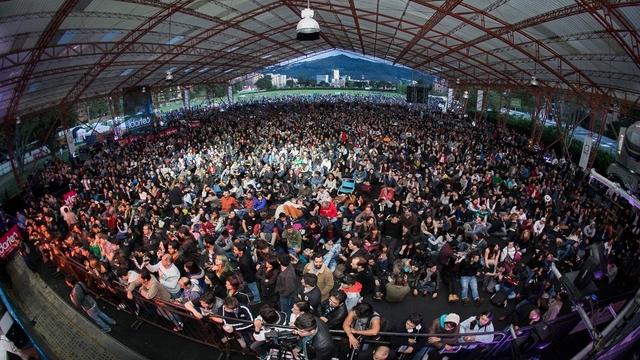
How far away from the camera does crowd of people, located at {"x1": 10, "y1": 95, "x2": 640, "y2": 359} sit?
4.62m

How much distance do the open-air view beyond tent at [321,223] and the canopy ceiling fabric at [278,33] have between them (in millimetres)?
133

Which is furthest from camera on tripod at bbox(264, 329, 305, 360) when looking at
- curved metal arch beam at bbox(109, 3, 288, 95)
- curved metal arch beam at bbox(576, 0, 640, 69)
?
curved metal arch beam at bbox(109, 3, 288, 95)

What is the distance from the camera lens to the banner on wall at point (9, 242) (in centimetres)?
789

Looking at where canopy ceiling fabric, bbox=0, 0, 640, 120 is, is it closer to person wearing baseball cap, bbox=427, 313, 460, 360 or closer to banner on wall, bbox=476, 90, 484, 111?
banner on wall, bbox=476, 90, 484, 111

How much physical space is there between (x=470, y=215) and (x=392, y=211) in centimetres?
253

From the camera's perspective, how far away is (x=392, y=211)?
9.48 m

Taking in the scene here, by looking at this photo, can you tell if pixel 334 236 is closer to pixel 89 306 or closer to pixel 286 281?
pixel 286 281

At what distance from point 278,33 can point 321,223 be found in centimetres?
1918

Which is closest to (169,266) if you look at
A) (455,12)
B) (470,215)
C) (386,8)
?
(470,215)

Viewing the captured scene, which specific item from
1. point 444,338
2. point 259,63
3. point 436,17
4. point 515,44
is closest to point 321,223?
point 444,338

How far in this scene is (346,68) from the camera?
1810 inches

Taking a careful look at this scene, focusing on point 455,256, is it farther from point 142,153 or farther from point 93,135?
point 93,135

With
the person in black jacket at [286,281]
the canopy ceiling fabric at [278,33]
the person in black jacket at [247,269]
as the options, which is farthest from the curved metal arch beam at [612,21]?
the person in black jacket at [247,269]

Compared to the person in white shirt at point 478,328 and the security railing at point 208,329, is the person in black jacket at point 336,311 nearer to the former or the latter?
the security railing at point 208,329
